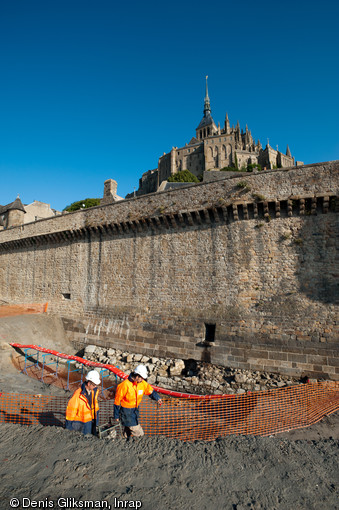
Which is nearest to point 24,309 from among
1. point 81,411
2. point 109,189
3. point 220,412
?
point 109,189

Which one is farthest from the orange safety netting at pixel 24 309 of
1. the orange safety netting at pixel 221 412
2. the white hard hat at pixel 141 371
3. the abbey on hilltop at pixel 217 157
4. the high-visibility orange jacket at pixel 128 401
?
the abbey on hilltop at pixel 217 157

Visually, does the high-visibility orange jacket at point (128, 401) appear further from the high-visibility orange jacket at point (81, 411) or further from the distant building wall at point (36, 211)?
the distant building wall at point (36, 211)

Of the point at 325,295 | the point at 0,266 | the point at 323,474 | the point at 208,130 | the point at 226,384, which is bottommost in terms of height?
the point at 226,384

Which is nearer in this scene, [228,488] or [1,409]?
[228,488]

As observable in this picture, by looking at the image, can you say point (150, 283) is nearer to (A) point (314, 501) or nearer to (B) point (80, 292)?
(B) point (80, 292)

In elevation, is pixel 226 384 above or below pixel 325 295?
below

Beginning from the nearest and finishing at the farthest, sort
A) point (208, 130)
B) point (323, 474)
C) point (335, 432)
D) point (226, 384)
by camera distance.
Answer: point (323, 474) < point (335, 432) < point (226, 384) < point (208, 130)

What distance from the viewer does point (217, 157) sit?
67375mm

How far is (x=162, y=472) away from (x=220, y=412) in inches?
203

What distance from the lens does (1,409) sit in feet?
25.7

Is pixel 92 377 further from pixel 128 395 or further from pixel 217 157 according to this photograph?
pixel 217 157

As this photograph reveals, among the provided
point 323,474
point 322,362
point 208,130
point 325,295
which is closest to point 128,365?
point 322,362

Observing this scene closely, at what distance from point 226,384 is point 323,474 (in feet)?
23.7

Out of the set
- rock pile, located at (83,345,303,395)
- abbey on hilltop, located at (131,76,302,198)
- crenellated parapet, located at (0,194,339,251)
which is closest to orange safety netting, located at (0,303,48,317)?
crenellated parapet, located at (0,194,339,251)
